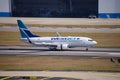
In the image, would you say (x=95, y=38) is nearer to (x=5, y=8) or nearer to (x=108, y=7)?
(x=108, y=7)

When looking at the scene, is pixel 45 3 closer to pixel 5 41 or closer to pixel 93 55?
pixel 5 41

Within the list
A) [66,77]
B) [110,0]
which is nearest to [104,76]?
[66,77]

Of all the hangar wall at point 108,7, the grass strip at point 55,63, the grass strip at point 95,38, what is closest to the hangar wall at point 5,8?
the hangar wall at point 108,7

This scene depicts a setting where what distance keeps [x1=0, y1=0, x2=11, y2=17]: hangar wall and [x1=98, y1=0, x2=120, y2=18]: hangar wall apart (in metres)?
34.1

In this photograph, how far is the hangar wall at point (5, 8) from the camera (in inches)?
6713

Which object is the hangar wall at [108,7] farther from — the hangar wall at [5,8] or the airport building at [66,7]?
the hangar wall at [5,8]

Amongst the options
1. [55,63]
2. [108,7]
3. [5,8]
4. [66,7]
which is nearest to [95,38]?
[55,63]

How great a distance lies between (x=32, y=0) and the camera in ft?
565

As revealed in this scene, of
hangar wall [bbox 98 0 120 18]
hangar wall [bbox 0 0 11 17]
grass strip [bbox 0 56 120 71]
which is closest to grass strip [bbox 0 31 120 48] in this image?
grass strip [bbox 0 56 120 71]

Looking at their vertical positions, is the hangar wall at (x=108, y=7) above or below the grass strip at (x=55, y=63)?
below

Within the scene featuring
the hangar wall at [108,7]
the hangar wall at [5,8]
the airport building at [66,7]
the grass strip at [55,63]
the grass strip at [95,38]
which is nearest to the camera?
the grass strip at [55,63]

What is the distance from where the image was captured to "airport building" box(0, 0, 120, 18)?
170375 millimetres

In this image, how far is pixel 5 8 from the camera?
172 m

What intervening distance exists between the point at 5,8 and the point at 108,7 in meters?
38.6
